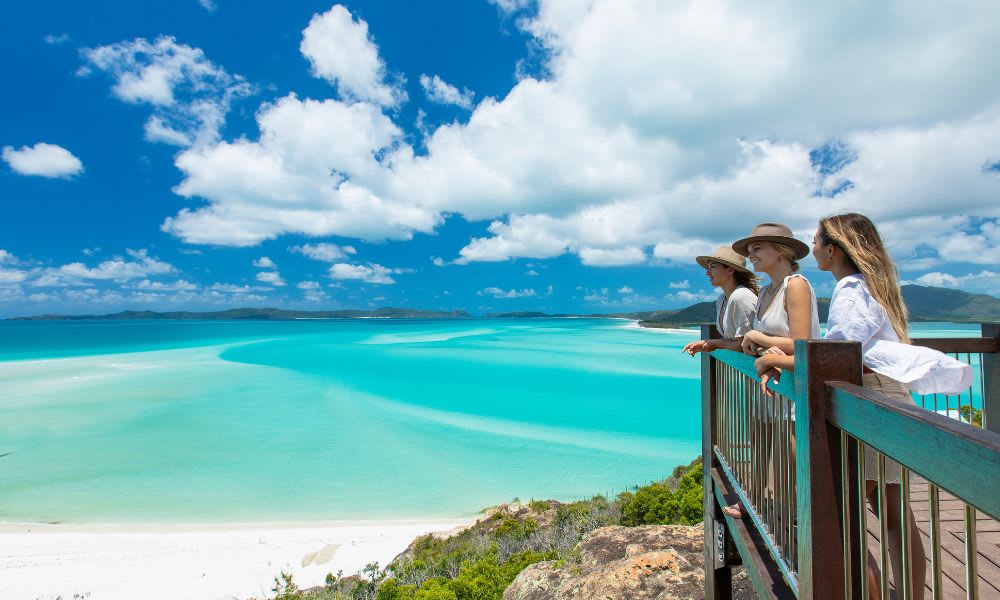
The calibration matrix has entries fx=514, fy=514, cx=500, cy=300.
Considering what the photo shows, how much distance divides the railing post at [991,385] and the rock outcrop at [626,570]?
7.09ft

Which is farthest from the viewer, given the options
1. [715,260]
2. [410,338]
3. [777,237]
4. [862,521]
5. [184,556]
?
[410,338]

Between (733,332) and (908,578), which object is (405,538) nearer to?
(733,332)

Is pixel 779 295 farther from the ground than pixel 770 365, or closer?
farther from the ground

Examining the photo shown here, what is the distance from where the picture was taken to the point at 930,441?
3.36 feet

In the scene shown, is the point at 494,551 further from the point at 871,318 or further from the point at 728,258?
the point at 871,318

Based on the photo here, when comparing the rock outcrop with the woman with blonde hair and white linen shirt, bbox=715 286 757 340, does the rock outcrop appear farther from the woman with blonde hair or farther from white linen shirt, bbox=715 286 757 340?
the woman with blonde hair

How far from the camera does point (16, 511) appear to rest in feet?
37.8

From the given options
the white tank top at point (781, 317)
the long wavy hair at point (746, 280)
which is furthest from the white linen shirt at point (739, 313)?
the white tank top at point (781, 317)

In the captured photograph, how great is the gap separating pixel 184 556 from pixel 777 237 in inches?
402

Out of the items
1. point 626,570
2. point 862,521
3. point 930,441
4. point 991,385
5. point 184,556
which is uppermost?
point 930,441

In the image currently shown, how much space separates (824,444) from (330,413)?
2340cm

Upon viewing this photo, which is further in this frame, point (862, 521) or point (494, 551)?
point (494, 551)

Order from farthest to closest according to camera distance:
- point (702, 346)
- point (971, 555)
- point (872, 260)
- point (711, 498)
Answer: point (711, 498) < point (702, 346) < point (872, 260) < point (971, 555)

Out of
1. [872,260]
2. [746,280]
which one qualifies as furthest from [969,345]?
[872,260]
